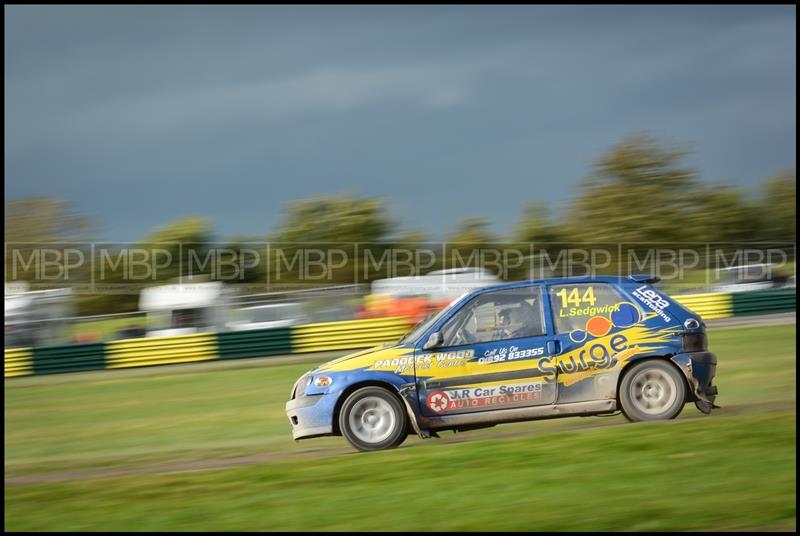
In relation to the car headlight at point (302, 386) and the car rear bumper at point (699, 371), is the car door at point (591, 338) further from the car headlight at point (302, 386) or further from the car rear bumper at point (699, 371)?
the car headlight at point (302, 386)

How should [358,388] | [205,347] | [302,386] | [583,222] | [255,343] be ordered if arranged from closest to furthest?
[358,388], [302,386], [255,343], [205,347], [583,222]

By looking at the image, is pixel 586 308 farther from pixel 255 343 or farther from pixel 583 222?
pixel 583 222

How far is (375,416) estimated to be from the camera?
29.6ft

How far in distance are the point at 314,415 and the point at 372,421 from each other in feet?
1.83

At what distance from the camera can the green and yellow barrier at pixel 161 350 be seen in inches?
971

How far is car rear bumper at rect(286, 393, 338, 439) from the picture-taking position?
9023 mm

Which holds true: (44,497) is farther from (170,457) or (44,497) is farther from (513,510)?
(513,510)

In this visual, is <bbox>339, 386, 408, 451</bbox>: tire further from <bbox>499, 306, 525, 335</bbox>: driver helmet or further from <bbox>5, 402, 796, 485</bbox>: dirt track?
<bbox>499, 306, 525, 335</bbox>: driver helmet

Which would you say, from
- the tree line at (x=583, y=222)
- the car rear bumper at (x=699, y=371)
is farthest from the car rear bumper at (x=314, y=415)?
the tree line at (x=583, y=222)

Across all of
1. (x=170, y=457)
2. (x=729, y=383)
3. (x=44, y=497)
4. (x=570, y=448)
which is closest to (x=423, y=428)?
(x=570, y=448)

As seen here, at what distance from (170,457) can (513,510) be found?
15.6 feet

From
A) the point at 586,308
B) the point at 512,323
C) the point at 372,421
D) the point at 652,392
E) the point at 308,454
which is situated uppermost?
the point at 586,308

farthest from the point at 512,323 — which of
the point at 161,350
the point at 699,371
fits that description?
the point at 161,350

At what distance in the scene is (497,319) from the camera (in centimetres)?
920
